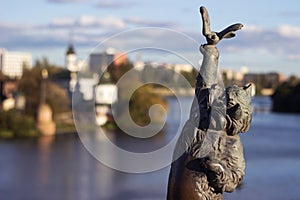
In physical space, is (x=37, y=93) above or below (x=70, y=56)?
below

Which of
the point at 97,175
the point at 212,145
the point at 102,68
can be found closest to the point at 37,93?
the point at 102,68

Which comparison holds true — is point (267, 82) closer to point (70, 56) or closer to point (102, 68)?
point (70, 56)

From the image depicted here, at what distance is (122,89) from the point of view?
29188 millimetres

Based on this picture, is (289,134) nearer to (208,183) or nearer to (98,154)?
(98,154)

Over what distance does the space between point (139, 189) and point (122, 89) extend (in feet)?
56.1

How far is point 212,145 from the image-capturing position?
2369 millimetres

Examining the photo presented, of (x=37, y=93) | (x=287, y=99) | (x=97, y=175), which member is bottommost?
(x=97, y=175)

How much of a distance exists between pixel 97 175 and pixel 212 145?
41.5 ft

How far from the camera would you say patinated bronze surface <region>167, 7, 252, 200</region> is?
2365 mm

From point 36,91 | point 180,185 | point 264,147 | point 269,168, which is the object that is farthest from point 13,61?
point 180,185

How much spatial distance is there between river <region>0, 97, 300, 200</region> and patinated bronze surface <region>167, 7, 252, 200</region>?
231 inches

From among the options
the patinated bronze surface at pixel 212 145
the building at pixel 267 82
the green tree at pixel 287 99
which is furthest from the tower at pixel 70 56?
the patinated bronze surface at pixel 212 145

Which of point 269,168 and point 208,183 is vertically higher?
point 208,183

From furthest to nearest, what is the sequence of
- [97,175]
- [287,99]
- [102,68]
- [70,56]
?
[287,99]
[70,56]
[102,68]
[97,175]
